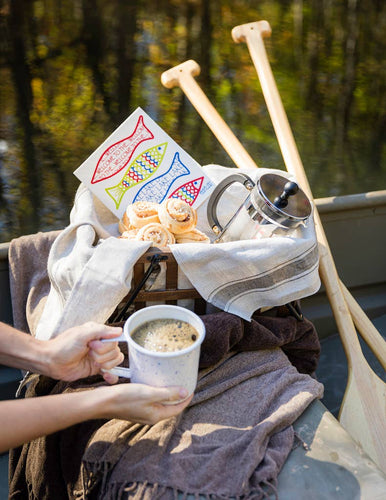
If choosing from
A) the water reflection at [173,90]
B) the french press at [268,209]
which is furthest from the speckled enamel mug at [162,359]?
the water reflection at [173,90]

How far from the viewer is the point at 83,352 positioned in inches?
46.9

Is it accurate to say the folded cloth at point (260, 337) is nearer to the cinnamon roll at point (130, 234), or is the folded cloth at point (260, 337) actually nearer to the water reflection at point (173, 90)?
the cinnamon roll at point (130, 234)

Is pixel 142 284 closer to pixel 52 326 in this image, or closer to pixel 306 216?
pixel 52 326

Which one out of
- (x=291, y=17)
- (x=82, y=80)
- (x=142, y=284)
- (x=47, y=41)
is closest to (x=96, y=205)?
(x=142, y=284)

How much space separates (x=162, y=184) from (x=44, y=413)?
81 cm

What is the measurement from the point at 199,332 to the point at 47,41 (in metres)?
4.83

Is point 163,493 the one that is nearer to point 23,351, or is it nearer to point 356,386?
point 23,351

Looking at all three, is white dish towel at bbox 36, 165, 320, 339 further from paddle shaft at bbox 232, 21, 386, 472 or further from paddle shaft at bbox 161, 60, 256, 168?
paddle shaft at bbox 161, 60, 256, 168

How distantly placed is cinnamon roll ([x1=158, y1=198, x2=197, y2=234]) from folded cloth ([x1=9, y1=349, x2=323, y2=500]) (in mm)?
335

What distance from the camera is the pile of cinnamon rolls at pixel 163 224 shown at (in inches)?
55.8

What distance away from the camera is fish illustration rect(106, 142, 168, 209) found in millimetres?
1628

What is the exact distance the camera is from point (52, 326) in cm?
139

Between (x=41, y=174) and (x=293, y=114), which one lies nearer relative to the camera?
(x=41, y=174)

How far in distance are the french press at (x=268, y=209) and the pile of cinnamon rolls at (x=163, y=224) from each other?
10cm
